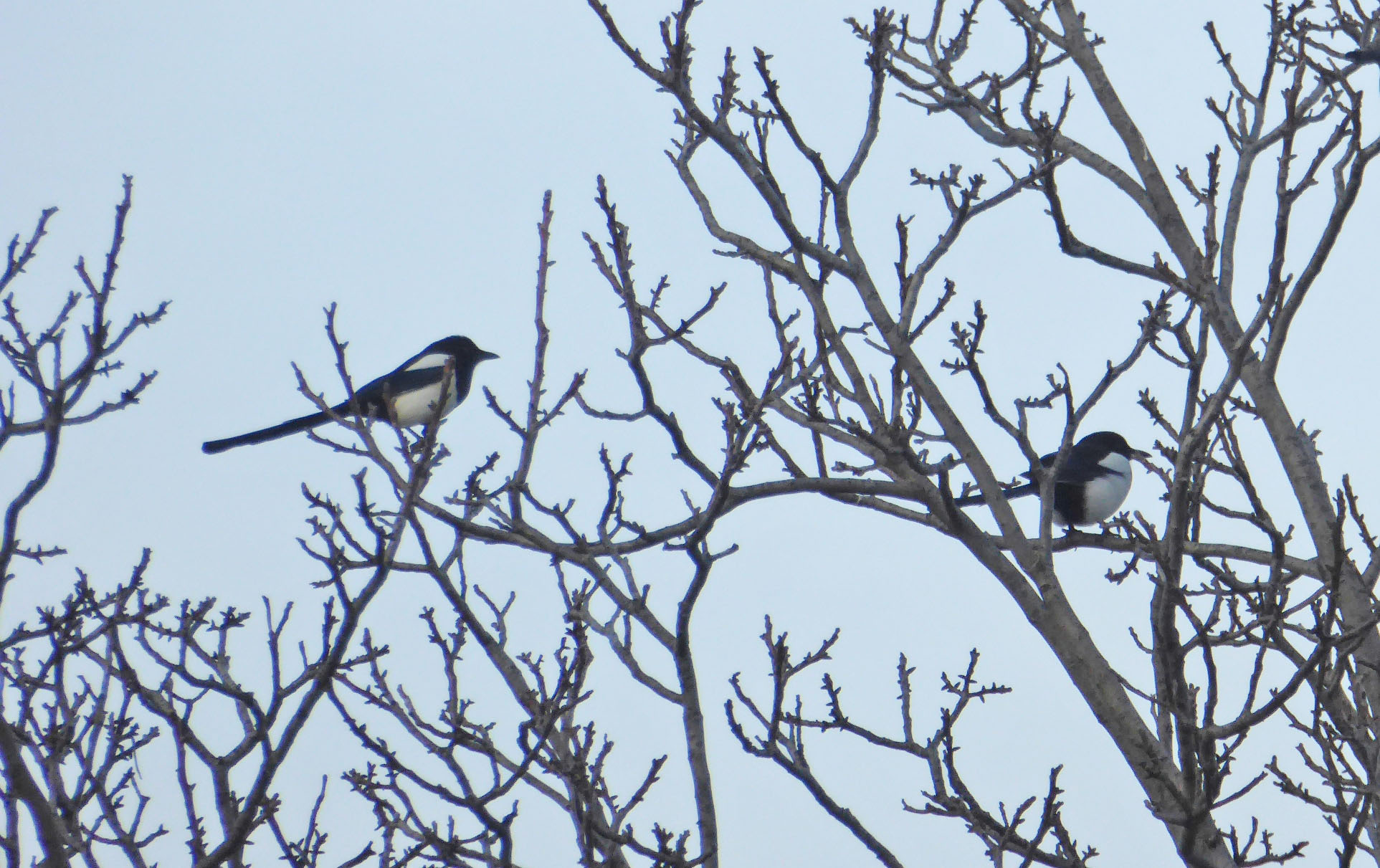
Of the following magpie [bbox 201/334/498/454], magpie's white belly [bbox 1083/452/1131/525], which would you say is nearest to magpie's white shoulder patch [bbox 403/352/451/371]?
magpie [bbox 201/334/498/454]

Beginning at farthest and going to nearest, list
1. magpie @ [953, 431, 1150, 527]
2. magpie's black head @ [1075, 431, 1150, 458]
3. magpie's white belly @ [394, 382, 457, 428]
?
magpie's black head @ [1075, 431, 1150, 458]
magpie's white belly @ [394, 382, 457, 428]
magpie @ [953, 431, 1150, 527]

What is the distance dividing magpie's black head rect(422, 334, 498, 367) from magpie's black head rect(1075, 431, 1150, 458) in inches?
166

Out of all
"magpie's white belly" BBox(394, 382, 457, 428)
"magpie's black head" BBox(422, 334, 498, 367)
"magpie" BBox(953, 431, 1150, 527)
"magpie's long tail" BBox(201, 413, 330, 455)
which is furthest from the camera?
"magpie's black head" BBox(422, 334, 498, 367)

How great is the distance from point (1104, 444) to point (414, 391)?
474 cm

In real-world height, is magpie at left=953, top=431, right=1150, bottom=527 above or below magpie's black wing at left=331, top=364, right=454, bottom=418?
below

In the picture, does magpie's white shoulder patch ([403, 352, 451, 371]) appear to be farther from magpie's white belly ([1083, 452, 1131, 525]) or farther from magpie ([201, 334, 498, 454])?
magpie's white belly ([1083, 452, 1131, 525])

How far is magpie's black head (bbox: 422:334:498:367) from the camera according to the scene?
9500 mm

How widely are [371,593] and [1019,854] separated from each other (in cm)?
197

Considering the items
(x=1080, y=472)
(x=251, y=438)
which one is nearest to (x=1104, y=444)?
(x=1080, y=472)

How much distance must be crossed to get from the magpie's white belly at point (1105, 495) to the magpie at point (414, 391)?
398cm

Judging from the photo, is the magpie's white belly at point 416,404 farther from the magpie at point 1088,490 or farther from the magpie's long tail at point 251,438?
the magpie at point 1088,490

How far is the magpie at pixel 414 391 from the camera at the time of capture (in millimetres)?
7627

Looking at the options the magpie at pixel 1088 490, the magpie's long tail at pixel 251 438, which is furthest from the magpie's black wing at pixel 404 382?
the magpie at pixel 1088 490

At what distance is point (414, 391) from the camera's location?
29.2ft
